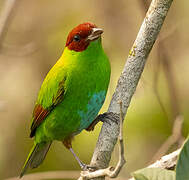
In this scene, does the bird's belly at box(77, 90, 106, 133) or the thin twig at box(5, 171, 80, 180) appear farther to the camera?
the thin twig at box(5, 171, 80, 180)

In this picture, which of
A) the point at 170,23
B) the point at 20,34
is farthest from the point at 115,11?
the point at 20,34

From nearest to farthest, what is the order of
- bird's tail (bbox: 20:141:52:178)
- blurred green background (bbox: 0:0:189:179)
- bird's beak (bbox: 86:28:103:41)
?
bird's beak (bbox: 86:28:103:41) < bird's tail (bbox: 20:141:52:178) < blurred green background (bbox: 0:0:189:179)

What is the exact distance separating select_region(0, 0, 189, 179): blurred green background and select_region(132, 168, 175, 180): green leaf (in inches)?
90.0

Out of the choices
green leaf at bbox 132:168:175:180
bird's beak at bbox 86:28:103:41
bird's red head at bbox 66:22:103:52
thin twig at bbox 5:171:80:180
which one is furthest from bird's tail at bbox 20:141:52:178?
green leaf at bbox 132:168:175:180

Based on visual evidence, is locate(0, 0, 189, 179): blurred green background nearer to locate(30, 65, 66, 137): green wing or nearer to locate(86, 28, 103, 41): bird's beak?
locate(30, 65, 66, 137): green wing

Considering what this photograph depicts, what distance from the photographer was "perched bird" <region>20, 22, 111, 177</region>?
336 cm

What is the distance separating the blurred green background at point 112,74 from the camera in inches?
176

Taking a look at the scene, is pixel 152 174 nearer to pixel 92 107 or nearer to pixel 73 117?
pixel 92 107

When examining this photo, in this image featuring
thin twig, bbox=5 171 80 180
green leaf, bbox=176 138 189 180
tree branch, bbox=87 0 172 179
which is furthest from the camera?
thin twig, bbox=5 171 80 180

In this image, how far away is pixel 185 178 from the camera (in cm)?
185

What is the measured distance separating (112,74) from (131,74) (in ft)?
5.95

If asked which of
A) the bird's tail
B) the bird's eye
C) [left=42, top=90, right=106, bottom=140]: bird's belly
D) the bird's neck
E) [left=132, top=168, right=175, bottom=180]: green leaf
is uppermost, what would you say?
the bird's eye

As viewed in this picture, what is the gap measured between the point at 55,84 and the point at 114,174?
5.39 feet

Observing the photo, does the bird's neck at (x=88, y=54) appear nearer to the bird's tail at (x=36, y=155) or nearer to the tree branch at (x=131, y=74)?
the tree branch at (x=131, y=74)
